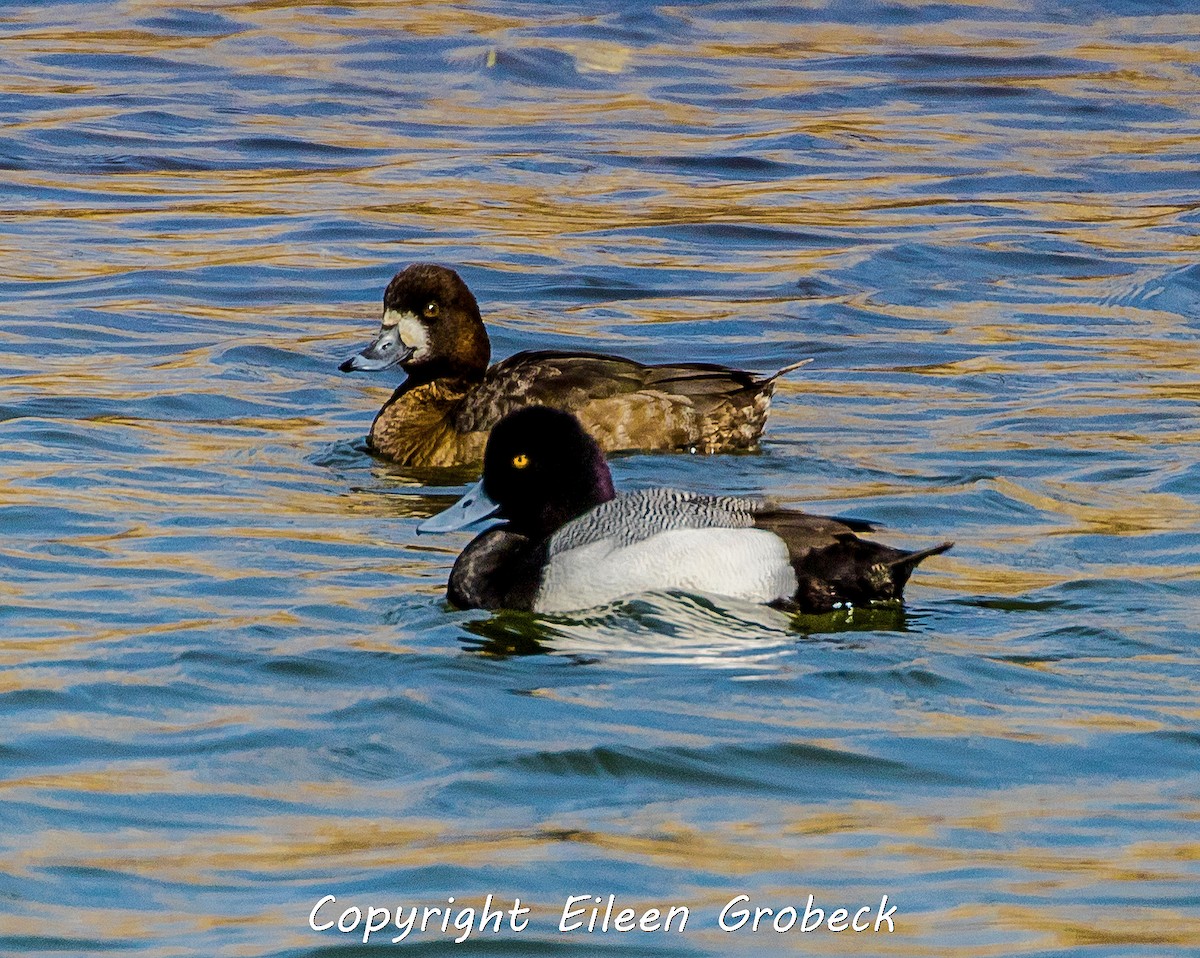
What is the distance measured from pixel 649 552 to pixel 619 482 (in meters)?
2.32

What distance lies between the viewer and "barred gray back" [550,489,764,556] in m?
7.00

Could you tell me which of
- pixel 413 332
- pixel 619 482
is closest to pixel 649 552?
pixel 619 482

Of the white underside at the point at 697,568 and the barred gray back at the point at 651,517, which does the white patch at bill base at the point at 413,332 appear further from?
the white underside at the point at 697,568

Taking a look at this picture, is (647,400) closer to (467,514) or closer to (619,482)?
(619,482)

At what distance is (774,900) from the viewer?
15.8 feet

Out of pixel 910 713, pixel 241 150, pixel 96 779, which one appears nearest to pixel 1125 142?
pixel 241 150

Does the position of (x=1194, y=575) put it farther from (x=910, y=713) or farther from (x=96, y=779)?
(x=96, y=779)

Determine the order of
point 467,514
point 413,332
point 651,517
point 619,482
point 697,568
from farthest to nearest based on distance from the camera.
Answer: point 413,332, point 619,482, point 467,514, point 651,517, point 697,568

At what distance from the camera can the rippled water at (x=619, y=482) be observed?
16.5 feet

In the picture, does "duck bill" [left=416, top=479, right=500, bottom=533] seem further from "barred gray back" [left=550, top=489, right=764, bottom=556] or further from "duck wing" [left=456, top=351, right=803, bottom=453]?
"duck wing" [left=456, top=351, right=803, bottom=453]

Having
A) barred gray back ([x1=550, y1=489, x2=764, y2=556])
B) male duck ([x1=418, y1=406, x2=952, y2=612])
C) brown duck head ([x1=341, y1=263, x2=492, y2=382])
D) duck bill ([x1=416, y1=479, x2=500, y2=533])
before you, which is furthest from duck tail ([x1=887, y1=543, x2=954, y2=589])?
brown duck head ([x1=341, y1=263, x2=492, y2=382])

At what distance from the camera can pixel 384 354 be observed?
10414 millimetres

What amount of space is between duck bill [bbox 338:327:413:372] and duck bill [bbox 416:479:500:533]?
9.37 feet

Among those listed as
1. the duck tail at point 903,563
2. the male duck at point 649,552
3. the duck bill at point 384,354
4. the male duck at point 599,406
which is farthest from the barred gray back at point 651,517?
the duck bill at point 384,354
